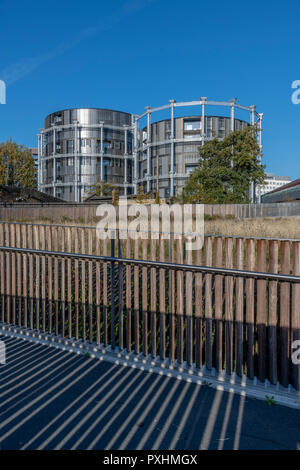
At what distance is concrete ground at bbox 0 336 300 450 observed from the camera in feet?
8.19

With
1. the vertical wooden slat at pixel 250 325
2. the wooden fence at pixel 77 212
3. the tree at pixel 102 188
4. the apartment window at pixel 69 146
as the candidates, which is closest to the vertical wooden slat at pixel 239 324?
the vertical wooden slat at pixel 250 325

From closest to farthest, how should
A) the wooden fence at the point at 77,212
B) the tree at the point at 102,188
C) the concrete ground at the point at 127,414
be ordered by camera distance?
the concrete ground at the point at 127,414 → the wooden fence at the point at 77,212 → the tree at the point at 102,188

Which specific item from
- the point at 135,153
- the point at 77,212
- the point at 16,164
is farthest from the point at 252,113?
Result: the point at 77,212

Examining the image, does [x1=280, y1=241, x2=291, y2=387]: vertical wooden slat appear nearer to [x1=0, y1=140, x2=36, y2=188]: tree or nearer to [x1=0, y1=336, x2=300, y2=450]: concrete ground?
[x1=0, y1=336, x2=300, y2=450]: concrete ground

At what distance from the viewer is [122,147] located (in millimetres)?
81750

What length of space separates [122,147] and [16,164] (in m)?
24.9

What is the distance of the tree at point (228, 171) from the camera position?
36.7 m

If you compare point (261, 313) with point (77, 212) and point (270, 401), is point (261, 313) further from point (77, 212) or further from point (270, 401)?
point (77, 212)

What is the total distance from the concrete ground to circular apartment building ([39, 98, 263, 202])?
66.2 m

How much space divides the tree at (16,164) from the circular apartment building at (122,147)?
1117 centimetres

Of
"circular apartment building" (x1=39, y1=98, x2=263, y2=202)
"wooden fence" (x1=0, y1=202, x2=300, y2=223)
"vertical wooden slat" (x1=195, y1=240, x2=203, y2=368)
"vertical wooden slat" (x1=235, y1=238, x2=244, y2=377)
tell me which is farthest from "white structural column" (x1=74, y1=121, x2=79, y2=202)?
"vertical wooden slat" (x1=235, y1=238, x2=244, y2=377)

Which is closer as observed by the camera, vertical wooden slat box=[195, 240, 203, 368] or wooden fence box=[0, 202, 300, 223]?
vertical wooden slat box=[195, 240, 203, 368]

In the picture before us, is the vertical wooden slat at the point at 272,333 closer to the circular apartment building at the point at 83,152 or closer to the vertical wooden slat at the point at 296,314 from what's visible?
the vertical wooden slat at the point at 296,314
